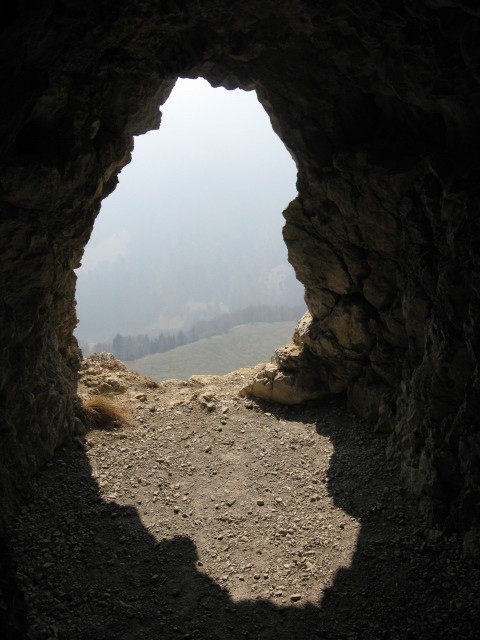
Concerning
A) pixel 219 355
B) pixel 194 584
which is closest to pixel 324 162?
pixel 194 584

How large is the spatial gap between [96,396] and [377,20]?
11.7m

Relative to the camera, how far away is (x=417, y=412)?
10.2 m

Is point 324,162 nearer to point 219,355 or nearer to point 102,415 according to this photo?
point 102,415

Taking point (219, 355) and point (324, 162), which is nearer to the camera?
point (324, 162)

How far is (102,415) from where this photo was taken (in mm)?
13555

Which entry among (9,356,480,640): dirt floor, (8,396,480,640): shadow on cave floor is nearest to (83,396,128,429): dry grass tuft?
(9,356,480,640): dirt floor

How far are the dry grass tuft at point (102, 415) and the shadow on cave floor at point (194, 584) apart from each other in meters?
2.79

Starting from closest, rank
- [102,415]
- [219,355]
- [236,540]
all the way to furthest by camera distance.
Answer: [236,540]
[102,415]
[219,355]

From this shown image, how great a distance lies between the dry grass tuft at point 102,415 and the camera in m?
13.3

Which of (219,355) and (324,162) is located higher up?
(324,162)

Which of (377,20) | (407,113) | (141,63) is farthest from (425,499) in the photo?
(141,63)

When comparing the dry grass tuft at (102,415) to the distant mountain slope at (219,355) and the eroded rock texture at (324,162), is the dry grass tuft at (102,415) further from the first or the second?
the distant mountain slope at (219,355)

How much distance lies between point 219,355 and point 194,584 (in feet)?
93.9

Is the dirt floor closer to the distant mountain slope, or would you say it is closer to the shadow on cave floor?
the shadow on cave floor
